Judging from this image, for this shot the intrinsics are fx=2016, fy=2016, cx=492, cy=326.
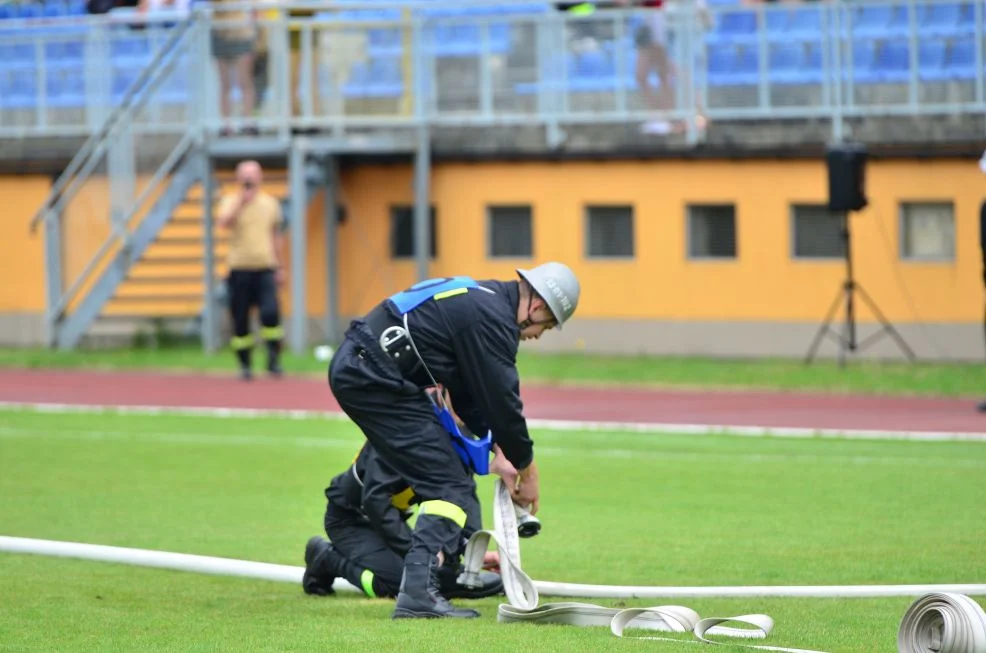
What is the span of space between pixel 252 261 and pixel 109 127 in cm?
463

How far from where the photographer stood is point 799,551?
33.1 ft

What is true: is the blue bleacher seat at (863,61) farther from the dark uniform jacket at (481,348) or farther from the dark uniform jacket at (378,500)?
the dark uniform jacket at (481,348)

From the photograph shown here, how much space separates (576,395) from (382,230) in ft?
20.9

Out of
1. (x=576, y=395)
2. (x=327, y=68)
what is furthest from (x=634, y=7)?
(x=576, y=395)

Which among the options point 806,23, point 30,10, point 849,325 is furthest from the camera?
point 30,10

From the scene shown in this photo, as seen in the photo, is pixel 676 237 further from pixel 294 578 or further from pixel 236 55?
pixel 294 578

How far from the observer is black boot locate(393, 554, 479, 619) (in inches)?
319

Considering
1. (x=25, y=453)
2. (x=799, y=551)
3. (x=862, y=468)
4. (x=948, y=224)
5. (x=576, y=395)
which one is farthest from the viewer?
(x=948, y=224)

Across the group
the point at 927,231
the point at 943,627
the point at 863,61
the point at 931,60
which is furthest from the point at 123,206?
the point at 943,627

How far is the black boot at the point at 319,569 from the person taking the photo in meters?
9.07

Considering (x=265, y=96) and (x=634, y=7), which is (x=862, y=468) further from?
(x=265, y=96)

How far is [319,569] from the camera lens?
29.8 ft

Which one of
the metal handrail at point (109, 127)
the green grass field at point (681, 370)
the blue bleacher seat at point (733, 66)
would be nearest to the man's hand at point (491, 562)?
the green grass field at point (681, 370)

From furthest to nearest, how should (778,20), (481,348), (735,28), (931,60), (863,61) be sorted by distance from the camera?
(735,28) < (778,20) < (863,61) < (931,60) < (481,348)
